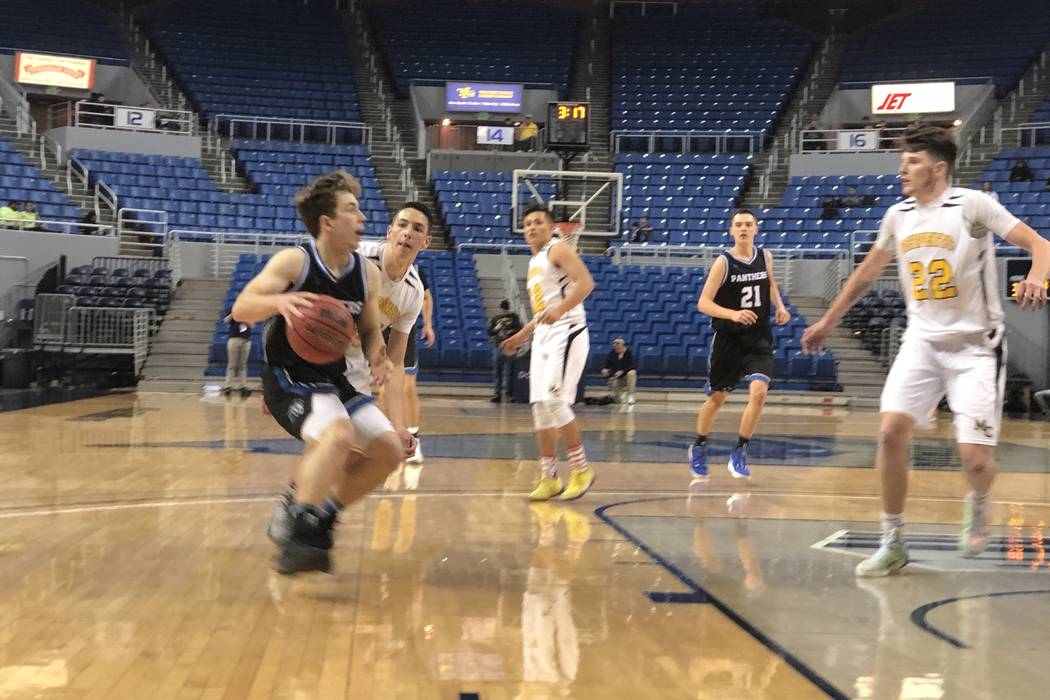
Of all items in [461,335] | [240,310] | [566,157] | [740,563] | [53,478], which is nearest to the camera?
[240,310]

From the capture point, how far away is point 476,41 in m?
32.8

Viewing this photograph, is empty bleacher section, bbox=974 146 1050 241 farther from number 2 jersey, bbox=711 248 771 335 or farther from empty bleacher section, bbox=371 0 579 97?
number 2 jersey, bbox=711 248 771 335

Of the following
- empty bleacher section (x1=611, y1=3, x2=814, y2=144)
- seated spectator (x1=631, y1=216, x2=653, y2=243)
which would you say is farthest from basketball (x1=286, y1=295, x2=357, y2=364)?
empty bleacher section (x1=611, y1=3, x2=814, y2=144)

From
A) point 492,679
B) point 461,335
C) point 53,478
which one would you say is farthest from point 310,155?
point 492,679

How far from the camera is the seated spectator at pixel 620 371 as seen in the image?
59.0 feet

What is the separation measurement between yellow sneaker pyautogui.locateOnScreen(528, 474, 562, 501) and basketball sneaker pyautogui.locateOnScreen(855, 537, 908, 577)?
93.6 inches

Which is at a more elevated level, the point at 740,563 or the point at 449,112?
the point at 449,112

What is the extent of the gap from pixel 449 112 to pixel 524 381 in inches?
583

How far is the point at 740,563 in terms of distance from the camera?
178 inches

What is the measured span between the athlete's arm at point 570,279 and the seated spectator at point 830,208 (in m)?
20.1

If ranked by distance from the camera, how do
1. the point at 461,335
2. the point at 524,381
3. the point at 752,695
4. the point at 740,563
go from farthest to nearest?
1. the point at 461,335
2. the point at 524,381
3. the point at 740,563
4. the point at 752,695

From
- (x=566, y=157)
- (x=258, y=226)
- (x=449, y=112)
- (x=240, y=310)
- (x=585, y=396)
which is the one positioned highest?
→ (x=449, y=112)

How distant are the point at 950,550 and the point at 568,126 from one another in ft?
59.2

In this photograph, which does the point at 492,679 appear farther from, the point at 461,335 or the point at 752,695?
the point at 461,335
